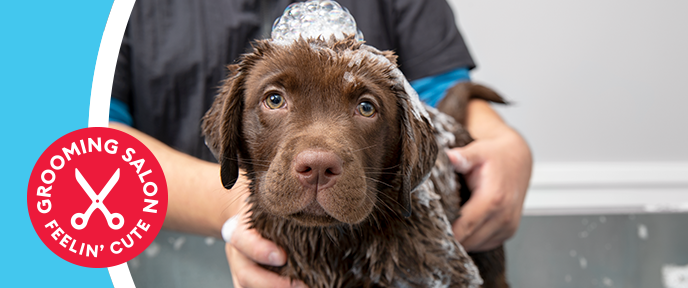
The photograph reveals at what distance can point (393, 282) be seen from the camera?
76 cm

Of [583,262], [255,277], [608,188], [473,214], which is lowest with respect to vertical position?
[583,262]

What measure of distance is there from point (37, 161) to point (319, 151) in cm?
39

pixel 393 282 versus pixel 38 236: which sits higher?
pixel 38 236

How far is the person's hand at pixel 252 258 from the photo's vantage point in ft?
2.55

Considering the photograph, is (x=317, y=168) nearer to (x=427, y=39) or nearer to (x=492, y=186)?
(x=427, y=39)

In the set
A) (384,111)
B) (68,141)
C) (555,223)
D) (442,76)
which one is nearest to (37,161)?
(68,141)

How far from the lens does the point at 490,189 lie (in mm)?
1086

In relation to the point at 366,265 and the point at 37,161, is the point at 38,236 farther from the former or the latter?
the point at 366,265

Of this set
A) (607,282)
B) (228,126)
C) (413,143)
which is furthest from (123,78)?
(607,282)

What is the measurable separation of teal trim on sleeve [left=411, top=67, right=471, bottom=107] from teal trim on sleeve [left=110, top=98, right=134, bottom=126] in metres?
0.60

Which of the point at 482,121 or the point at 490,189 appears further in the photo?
the point at 482,121

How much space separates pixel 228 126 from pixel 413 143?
11.8 inches

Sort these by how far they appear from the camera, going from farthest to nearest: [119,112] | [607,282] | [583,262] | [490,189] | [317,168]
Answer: [583,262], [607,282], [490,189], [119,112], [317,168]

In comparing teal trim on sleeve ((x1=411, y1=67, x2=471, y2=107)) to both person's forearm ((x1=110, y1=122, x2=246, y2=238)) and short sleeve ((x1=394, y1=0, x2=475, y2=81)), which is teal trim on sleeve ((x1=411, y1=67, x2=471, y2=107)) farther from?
person's forearm ((x1=110, y1=122, x2=246, y2=238))
